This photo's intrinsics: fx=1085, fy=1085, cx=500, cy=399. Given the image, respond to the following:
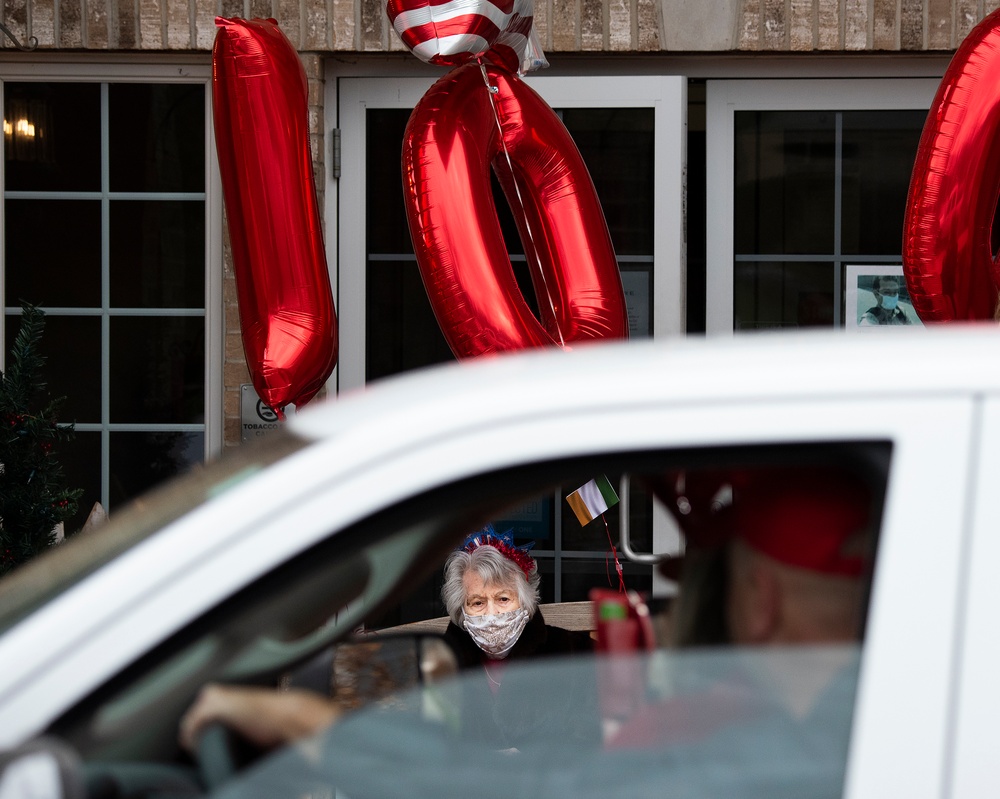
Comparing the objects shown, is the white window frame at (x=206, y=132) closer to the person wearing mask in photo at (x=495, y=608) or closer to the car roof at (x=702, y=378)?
the person wearing mask in photo at (x=495, y=608)

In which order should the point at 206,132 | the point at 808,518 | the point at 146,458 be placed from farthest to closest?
the point at 146,458 → the point at 206,132 → the point at 808,518

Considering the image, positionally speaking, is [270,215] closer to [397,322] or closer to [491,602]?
[491,602]

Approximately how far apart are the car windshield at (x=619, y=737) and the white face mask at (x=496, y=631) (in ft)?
3.34

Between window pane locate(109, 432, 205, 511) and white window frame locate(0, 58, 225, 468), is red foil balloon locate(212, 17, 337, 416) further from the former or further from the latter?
window pane locate(109, 432, 205, 511)

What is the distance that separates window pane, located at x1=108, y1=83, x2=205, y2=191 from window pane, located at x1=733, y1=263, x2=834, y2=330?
5.96 feet

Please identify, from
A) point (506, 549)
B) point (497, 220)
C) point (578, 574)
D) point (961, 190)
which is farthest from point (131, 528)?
point (578, 574)

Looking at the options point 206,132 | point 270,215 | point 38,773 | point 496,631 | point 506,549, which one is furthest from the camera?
point 206,132

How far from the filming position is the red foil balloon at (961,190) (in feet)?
6.79

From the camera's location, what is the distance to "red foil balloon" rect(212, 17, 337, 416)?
2182 mm

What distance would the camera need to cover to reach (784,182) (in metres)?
3.58

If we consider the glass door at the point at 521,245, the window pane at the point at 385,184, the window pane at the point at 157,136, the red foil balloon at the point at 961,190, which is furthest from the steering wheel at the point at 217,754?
the window pane at the point at 157,136

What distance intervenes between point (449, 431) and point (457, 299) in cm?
133

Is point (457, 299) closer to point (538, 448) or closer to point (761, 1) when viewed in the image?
point (538, 448)

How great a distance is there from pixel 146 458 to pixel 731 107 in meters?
2.25
